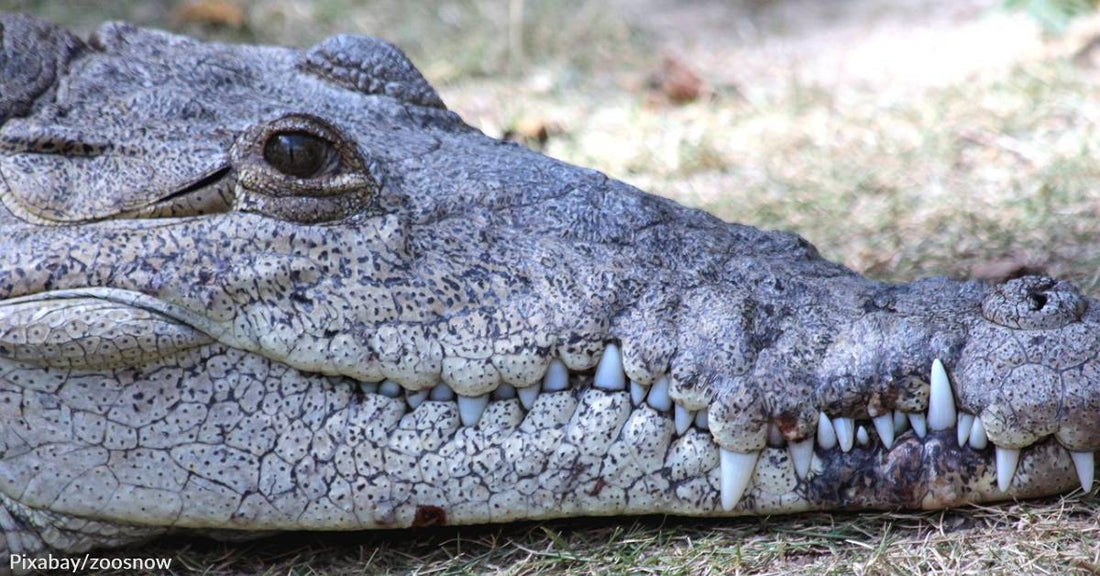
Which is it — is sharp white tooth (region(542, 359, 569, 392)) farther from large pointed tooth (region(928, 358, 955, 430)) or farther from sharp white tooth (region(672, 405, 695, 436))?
large pointed tooth (region(928, 358, 955, 430))

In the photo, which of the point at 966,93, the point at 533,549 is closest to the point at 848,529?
the point at 533,549

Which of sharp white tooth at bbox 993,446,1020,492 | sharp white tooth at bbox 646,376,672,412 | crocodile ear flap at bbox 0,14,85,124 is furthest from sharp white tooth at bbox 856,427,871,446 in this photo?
crocodile ear flap at bbox 0,14,85,124

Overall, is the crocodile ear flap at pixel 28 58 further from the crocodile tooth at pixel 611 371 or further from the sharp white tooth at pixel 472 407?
the crocodile tooth at pixel 611 371

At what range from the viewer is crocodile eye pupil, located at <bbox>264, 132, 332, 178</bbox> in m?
2.91

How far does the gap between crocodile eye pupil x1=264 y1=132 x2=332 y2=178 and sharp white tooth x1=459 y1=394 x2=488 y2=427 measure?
2.13 feet

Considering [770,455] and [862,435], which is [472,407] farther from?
[862,435]

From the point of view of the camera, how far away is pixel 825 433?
105 inches

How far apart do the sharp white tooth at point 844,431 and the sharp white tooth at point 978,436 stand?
0.24 m

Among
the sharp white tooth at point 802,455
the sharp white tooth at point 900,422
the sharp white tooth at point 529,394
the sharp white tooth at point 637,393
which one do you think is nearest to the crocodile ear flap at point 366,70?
the sharp white tooth at point 529,394

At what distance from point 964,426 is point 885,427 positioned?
160 mm

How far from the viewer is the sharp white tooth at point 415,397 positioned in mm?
2793

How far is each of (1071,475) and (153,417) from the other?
6.64 ft

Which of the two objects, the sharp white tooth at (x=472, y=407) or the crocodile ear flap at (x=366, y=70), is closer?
the sharp white tooth at (x=472, y=407)

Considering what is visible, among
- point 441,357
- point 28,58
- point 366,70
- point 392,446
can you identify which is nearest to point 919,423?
point 441,357
